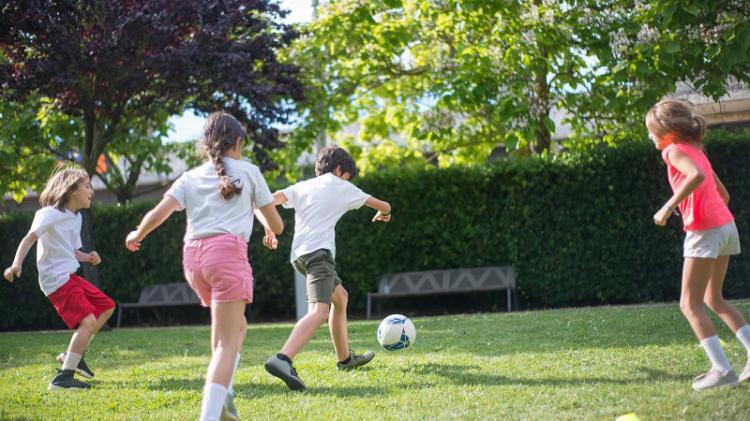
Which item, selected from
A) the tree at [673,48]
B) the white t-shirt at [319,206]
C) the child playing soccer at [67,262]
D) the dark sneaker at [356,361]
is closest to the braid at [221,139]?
the white t-shirt at [319,206]

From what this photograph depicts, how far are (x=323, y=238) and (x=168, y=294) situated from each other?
10264 mm

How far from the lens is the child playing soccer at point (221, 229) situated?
4.59 meters

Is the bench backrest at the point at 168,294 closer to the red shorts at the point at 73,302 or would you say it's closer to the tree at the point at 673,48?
the red shorts at the point at 73,302

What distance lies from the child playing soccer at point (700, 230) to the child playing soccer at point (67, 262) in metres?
4.75

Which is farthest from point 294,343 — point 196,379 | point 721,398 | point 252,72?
point 252,72

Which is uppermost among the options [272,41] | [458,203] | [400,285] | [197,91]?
[272,41]

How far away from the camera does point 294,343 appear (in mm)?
6105

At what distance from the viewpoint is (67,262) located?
7.30 m

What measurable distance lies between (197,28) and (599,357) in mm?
8778

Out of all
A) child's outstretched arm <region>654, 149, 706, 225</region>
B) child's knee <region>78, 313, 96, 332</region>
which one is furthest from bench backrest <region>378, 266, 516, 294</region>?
child's outstretched arm <region>654, 149, 706, 225</region>

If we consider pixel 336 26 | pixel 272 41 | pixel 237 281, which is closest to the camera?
pixel 237 281

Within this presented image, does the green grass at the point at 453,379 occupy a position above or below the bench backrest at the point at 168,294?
above

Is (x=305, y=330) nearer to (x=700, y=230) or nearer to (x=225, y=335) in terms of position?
(x=225, y=335)

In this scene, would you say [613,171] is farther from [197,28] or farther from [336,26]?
[197,28]
